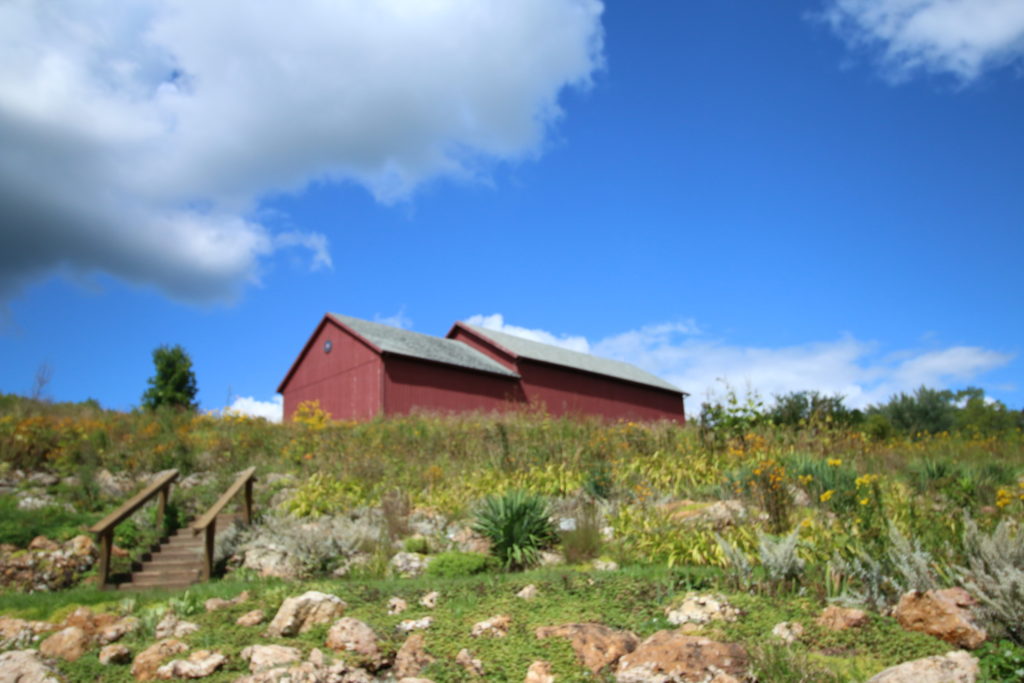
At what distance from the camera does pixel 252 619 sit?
639 cm

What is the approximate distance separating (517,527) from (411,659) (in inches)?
Result: 141

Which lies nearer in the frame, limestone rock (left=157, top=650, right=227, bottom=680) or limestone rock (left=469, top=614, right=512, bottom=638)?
limestone rock (left=157, top=650, right=227, bottom=680)

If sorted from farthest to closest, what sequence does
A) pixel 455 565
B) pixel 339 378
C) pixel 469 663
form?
pixel 339 378, pixel 455 565, pixel 469 663

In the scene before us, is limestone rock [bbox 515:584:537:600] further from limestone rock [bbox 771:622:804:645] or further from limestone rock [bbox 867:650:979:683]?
limestone rock [bbox 867:650:979:683]

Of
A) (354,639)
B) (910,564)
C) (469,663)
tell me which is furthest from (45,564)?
(910,564)

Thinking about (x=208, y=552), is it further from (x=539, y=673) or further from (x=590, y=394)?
(x=590, y=394)

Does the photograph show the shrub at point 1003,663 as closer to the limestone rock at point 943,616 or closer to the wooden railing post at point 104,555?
the limestone rock at point 943,616

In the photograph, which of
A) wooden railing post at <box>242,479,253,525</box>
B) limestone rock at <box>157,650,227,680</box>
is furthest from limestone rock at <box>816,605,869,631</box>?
wooden railing post at <box>242,479,253,525</box>

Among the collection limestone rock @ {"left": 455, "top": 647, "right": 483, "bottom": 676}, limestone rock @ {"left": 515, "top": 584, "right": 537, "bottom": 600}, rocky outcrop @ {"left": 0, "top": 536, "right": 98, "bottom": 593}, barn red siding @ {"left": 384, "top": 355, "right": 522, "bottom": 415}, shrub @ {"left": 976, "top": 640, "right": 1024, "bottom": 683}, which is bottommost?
shrub @ {"left": 976, "top": 640, "right": 1024, "bottom": 683}

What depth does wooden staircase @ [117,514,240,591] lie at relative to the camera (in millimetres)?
9875

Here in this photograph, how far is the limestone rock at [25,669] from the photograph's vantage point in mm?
5379

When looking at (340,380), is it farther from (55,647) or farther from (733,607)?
(733,607)

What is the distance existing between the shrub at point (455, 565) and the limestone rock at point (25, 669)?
376 cm

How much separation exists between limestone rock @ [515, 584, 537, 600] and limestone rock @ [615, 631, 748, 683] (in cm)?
162
